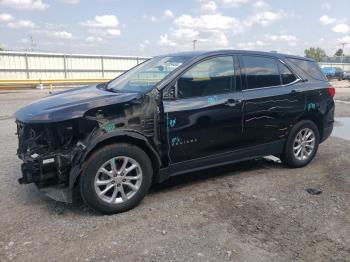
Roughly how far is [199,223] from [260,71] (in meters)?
2.44

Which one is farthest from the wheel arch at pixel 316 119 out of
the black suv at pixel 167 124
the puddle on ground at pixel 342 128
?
the puddle on ground at pixel 342 128

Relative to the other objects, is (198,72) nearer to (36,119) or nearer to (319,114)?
(36,119)

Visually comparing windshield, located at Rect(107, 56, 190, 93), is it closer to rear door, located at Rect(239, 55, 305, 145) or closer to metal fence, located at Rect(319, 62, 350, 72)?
rear door, located at Rect(239, 55, 305, 145)

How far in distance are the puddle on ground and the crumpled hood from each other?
Answer: 5721mm

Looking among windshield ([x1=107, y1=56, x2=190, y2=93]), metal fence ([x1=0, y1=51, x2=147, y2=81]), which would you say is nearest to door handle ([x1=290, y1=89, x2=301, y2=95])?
windshield ([x1=107, y1=56, x2=190, y2=93])

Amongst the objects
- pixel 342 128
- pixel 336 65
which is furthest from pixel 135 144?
pixel 336 65

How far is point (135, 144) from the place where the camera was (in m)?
4.20

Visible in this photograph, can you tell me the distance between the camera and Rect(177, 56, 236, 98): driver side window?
4.54 m

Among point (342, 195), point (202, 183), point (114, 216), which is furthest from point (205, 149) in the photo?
point (342, 195)

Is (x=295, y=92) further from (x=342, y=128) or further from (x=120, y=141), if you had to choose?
(x=342, y=128)

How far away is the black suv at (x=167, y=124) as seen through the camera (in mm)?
3906

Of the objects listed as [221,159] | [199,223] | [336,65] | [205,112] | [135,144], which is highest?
[336,65]

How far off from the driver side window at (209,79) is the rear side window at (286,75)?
949 millimetres

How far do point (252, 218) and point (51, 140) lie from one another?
2248 mm
